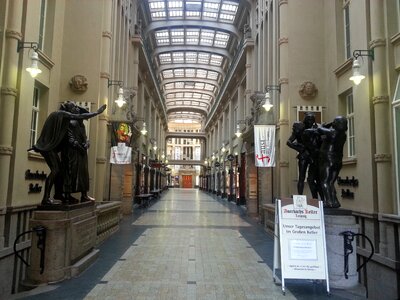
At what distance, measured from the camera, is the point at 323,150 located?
226 inches

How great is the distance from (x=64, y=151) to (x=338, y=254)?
15.2 feet

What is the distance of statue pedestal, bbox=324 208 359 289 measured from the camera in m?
5.16

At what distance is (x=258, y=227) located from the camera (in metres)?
12.2

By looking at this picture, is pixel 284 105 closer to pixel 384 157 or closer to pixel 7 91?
pixel 384 157

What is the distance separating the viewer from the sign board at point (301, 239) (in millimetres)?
4867

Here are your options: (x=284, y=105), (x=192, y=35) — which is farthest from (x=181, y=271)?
(x=192, y=35)

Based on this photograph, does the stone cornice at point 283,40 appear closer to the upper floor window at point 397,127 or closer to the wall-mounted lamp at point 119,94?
the upper floor window at point 397,127

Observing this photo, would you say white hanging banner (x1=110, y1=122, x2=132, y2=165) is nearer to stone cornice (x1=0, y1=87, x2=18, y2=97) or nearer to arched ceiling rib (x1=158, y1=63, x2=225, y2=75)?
stone cornice (x1=0, y1=87, x2=18, y2=97)

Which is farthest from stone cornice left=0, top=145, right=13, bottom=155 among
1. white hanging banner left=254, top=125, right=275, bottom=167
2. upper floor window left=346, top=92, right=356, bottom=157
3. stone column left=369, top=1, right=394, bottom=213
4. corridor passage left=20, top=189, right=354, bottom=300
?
upper floor window left=346, top=92, right=356, bottom=157

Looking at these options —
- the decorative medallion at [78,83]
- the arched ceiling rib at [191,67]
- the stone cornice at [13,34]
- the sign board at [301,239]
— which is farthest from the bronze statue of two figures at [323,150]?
the arched ceiling rib at [191,67]

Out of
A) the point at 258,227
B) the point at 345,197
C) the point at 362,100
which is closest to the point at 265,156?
the point at 258,227

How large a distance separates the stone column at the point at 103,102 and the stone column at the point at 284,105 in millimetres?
5864

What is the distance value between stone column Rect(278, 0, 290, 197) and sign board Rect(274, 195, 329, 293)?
6362 mm

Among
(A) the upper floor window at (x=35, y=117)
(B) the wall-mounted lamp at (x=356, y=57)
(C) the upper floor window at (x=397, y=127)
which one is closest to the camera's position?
(B) the wall-mounted lamp at (x=356, y=57)
